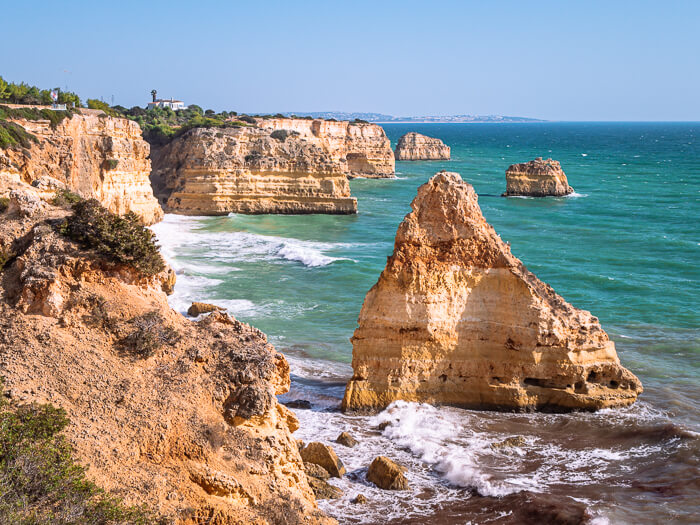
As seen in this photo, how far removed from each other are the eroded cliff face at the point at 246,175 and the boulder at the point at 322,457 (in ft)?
145

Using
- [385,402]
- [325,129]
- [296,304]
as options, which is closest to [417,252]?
[385,402]

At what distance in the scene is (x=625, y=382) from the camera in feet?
57.0

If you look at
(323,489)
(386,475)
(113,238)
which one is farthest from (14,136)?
(386,475)

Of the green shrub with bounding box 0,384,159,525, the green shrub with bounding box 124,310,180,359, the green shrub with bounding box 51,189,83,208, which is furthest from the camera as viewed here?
the green shrub with bounding box 51,189,83,208

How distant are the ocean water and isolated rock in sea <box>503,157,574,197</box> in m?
1.97

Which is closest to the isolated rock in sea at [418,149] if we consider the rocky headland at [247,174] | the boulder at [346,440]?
the rocky headland at [247,174]

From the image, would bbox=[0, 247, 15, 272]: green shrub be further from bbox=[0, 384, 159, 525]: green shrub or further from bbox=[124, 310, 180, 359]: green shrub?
bbox=[0, 384, 159, 525]: green shrub

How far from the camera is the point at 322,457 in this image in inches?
542

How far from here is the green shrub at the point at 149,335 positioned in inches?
397

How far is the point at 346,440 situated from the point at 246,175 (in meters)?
44.5

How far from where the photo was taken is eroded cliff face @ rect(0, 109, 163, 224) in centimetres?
2914

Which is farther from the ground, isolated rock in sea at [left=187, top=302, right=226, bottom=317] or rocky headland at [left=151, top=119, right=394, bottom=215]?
rocky headland at [left=151, top=119, right=394, bottom=215]

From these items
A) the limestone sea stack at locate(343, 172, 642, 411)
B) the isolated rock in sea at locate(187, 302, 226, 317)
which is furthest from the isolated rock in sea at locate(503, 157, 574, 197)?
the limestone sea stack at locate(343, 172, 642, 411)

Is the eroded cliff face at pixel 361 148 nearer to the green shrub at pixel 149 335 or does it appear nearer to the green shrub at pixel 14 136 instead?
the green shrub at pixel 14 136
